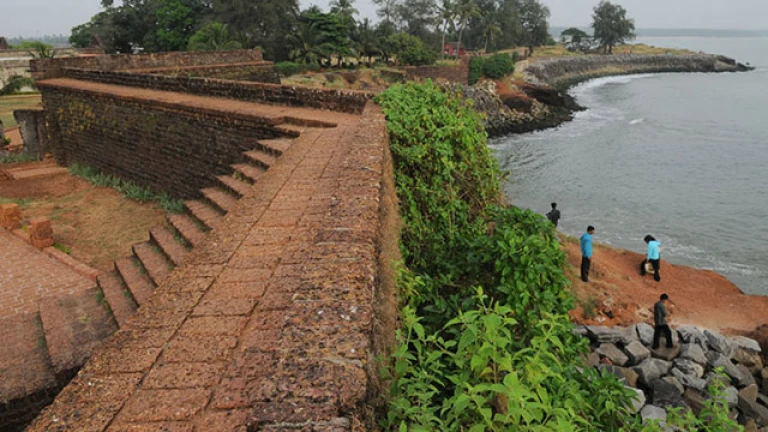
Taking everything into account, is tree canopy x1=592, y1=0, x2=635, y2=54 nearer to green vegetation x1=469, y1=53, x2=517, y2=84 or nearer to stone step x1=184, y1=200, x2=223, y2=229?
green vegetation x1=469, y1=53, x2=517, y2=84

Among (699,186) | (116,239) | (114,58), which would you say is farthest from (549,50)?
(116,239)

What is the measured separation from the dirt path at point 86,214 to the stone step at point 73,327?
1698 mm

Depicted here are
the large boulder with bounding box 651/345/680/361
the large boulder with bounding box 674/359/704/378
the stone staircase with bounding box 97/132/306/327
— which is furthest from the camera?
the large boulder with bounding box 651/345/680/361

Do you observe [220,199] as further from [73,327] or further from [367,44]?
[367,44]

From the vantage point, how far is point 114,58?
48.2 feet

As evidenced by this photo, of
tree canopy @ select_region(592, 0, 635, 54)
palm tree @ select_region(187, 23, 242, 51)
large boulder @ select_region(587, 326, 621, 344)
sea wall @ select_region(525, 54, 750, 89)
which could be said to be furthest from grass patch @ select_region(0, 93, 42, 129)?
tree canopy @ select_region(592, 0, 635, 54)

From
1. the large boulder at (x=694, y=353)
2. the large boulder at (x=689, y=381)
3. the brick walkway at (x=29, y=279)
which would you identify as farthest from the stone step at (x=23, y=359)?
the large boulder at (x=694, y=353)

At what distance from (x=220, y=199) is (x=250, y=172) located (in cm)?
52

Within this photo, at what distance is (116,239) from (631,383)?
27.7 feet

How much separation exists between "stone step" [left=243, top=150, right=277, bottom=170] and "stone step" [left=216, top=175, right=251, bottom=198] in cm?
36

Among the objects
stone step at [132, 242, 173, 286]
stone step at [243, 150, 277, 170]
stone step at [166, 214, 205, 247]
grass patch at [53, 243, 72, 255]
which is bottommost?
grass patch at [53, 243, 72, 255]

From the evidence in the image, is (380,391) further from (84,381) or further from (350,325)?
(84,381)

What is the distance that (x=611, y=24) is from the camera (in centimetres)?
7575

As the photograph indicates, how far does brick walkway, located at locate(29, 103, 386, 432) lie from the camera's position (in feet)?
5.91
